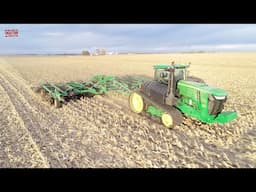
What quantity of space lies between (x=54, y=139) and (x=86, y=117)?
1.55m

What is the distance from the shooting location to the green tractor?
5.12 metres

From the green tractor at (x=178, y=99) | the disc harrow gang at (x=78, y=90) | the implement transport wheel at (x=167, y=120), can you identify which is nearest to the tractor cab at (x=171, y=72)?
the green tractor at (x=178, y=99)

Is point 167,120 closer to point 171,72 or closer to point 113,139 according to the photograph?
point 171,72

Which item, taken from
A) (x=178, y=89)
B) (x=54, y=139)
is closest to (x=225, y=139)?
(x=178, y=89)

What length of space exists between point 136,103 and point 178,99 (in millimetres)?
1594

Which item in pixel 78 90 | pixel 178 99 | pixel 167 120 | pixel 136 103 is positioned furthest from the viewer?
pixel 78 90

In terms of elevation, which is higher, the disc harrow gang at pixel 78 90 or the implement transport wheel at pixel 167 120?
the disc harrow gang at pixel 78 90

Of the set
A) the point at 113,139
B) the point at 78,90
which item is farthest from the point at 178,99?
the point at 78,90

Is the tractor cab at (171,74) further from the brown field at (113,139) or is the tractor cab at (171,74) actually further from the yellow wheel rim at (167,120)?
the brown field at (113,139)

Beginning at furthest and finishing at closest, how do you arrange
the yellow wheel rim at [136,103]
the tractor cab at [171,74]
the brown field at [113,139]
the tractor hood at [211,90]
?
the yellow wheel rim at [136,103] < the tractor cab at [171,74] < the tractor hood at [211,90] < the brown field at [113,139]

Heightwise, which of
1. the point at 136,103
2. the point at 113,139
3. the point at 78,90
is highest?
the point at 78,90

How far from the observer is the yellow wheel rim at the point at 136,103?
674 centimetres

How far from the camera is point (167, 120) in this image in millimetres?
5582

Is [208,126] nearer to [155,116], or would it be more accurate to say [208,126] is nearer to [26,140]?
[155,116]
